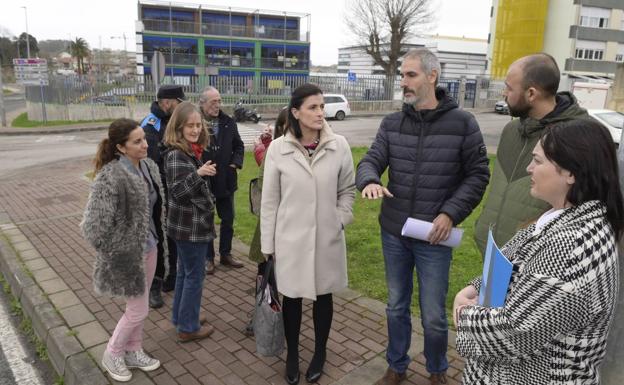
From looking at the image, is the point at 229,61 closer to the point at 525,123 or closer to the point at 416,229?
the point at 416,229

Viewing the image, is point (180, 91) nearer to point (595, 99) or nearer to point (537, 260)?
point (537, 260)

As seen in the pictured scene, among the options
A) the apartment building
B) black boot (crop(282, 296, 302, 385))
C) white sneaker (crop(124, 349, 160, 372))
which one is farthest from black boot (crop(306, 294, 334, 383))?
the apartment building

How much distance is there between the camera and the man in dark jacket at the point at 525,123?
2459mm

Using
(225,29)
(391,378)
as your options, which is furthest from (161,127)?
(225,29)

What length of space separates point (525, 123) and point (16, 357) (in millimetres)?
4064

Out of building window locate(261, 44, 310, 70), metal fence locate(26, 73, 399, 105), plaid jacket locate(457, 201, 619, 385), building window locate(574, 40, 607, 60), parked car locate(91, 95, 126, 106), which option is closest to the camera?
plaid jacket locate(457, 201, 619, 385)

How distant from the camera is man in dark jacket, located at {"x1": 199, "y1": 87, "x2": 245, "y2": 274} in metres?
4.87

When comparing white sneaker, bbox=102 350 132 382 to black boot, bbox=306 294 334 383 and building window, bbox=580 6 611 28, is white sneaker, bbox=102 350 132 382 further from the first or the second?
Result: building window, bbox=580 6 611 28

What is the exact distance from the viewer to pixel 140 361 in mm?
3402

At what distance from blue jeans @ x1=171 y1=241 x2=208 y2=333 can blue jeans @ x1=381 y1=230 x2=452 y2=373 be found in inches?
55.6

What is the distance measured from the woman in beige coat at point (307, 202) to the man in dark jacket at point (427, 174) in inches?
9.2

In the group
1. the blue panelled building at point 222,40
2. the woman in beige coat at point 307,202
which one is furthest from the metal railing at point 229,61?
the woman in beige coat at point 307,202

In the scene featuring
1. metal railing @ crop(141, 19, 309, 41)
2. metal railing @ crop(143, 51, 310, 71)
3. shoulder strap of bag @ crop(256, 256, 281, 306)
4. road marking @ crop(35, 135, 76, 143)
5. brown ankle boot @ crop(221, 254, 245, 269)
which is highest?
metal railing @ crop(141, 19, 309, 41)

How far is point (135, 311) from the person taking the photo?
329cm
